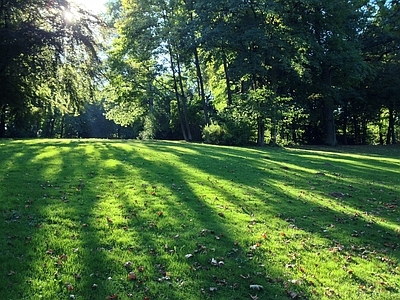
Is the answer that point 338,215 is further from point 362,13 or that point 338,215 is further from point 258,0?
point 362,13

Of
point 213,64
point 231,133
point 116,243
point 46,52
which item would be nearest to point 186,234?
point 116,243

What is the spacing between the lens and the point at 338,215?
28.9 feet

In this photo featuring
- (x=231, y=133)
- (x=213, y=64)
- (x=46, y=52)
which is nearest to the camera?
(x=46, y=52)

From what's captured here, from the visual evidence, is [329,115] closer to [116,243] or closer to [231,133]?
[231,133]

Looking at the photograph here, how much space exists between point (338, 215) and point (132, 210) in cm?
496

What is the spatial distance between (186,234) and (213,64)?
2714 cm

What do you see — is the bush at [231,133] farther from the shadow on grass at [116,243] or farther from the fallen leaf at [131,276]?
the fallen leaf at [131,276]

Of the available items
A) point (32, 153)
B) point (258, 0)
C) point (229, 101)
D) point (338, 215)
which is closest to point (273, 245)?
point (338, 215)

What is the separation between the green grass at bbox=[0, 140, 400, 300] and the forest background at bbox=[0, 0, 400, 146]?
4367 millimetres

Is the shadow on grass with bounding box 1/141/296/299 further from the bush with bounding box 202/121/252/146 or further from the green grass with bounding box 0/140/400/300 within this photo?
the bush with bounding box 202/121/252/146

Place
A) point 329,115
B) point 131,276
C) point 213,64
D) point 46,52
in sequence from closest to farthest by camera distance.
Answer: point 131,276 → point 46,52 → point 213,64 → point 329,115

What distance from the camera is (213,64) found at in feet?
106

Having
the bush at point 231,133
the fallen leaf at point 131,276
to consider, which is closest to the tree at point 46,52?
the bush at point 231,133

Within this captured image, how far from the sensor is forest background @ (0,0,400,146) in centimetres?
1897
